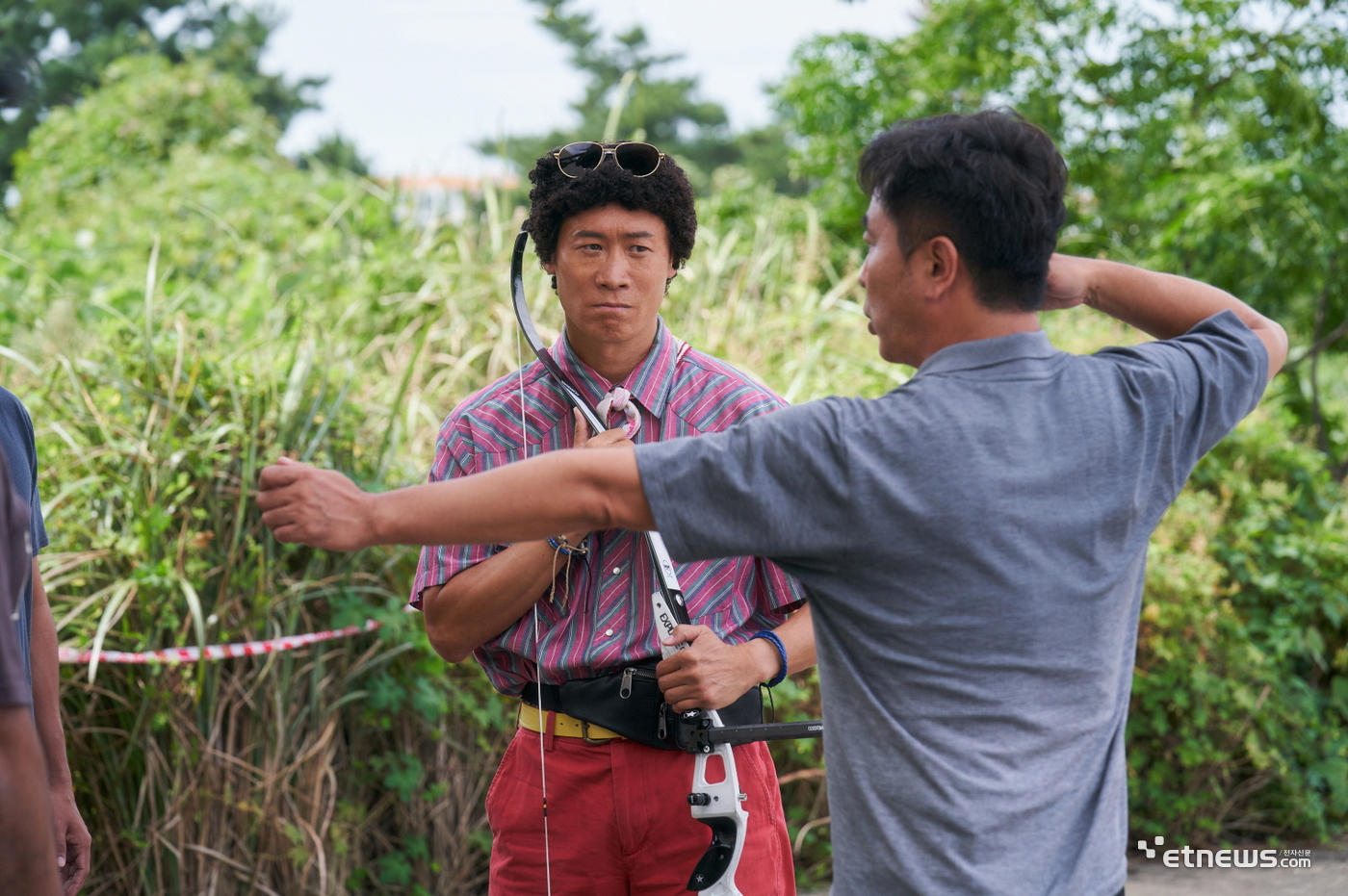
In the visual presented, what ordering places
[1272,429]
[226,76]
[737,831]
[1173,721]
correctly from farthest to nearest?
[226,76] < [1272,429] < [1173,721] < [737,831]

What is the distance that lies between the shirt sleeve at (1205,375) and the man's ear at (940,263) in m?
0.25

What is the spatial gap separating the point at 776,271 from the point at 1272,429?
2.74 m

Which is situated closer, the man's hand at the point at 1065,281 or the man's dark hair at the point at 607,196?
the man's hand at the point at 1065,281

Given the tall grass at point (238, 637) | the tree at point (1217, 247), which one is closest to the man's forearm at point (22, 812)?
the tall grass at point (238, 637)

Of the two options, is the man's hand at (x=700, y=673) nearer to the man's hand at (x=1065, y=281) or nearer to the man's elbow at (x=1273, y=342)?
the man's hand at (x=1065, y=281)

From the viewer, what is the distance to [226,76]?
14500 mm

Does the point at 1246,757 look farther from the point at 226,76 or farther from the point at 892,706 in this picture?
the point at 226,76

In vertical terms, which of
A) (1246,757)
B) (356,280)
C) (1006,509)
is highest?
(356,280)

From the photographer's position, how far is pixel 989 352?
1.53 m

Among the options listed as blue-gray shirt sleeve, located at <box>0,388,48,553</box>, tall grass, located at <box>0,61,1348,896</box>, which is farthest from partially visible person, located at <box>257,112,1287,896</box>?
tall grass, located at <box>0,61,1348,896</box>

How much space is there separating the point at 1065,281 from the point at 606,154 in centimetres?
95

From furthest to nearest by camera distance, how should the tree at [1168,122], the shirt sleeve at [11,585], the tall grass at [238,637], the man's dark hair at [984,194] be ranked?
the tree at [1168,122], the tall grass at [238,637], the man's dark hair at [984,194], the shirt sleeve at [11,585]

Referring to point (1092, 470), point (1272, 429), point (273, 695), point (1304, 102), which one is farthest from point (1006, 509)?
point (1304, 102)

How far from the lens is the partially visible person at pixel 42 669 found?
87.7 inches
